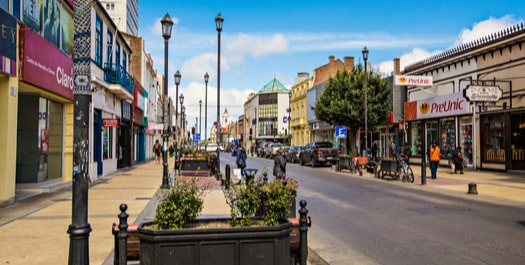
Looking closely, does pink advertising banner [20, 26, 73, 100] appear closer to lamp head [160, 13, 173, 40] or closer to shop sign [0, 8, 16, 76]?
shop sign [0, 8, 16, 76]

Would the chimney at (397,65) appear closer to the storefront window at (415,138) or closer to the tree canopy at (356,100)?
the tree canopy at (356,100)

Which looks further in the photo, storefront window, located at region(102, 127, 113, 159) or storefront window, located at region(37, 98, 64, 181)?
storefront window, located at region(102, 127, 113, 159)

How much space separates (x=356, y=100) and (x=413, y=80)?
19.6 ft

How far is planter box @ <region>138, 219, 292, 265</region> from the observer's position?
464cm

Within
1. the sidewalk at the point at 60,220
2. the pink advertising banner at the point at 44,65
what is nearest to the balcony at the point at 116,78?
the pink advertising banner at the point at 44,65

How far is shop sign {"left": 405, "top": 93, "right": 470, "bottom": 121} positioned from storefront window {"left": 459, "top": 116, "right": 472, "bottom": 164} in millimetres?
712

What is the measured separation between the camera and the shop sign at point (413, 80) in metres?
28.3

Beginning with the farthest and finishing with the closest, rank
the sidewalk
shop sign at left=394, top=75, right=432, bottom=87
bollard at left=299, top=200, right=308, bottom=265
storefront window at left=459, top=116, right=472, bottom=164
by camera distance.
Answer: shop sign at left=394, top=75, right=432, bottom=87, storefront window at left=459, top=116, right=472, bottom=164, the sidewalk, bollard at left=299, top=200, right=308, bottom=265

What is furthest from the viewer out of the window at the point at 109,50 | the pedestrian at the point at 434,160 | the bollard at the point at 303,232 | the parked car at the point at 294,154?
the parked car at the point at 294,154

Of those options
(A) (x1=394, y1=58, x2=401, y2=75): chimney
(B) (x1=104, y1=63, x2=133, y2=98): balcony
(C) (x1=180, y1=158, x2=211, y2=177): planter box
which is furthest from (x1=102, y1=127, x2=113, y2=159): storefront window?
(A) (x1=394, y1=58, x2=401, y2=75): chimney

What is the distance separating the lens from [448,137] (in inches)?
1147

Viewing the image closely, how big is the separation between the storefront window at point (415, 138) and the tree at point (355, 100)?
87.3 inches

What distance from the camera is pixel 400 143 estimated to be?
3497 centimetres

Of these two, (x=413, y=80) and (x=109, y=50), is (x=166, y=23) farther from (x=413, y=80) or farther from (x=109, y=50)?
(x=413, y=80)
